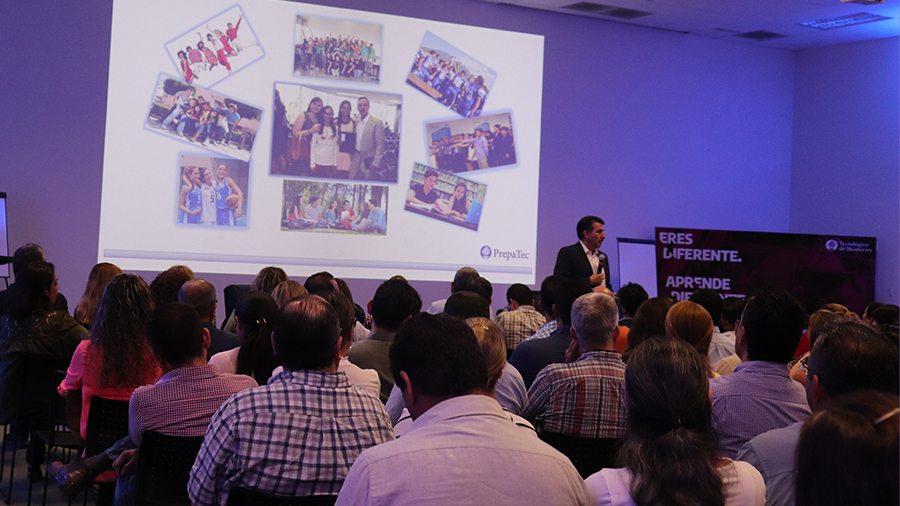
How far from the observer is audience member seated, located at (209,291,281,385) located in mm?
2898

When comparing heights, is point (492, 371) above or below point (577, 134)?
below

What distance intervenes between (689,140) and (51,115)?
706 centimetres

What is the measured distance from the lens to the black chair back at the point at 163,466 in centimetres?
211

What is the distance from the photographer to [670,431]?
150 centimetres

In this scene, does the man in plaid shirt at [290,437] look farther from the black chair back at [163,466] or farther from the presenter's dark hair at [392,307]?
the presenter's dark hair at [392,307]

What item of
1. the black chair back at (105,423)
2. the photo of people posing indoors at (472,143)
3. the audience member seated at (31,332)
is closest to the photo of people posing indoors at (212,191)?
the photo of people posing indoors at (472,143)

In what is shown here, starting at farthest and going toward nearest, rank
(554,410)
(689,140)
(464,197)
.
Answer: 1. (689,140)
2. (464,197)
3. (554,410)

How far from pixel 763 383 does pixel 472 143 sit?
19.9 ft

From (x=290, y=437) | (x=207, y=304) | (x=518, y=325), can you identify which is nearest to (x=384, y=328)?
(x=207, y=304)

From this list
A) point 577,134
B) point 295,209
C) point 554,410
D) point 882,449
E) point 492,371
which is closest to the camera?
point 882,449

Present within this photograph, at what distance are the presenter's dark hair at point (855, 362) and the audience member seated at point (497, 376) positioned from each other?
71 cm

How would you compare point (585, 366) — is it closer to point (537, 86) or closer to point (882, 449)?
point (882, 449)

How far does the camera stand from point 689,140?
9688mm

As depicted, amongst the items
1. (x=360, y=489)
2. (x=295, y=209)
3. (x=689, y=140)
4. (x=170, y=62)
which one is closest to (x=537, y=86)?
(x=689, y=140)
